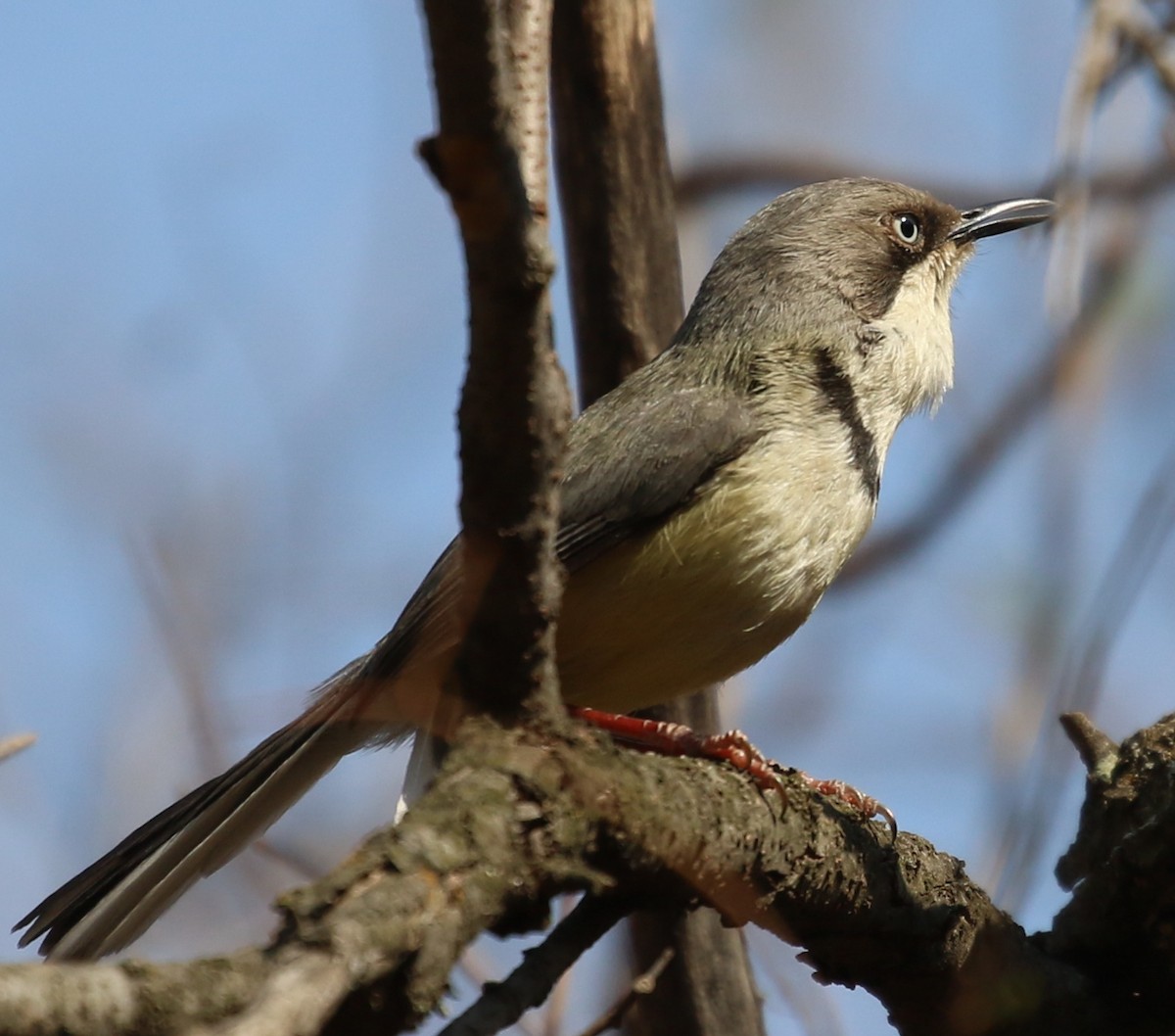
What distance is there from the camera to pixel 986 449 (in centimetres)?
665

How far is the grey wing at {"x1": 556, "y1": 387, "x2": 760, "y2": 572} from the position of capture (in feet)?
14.3

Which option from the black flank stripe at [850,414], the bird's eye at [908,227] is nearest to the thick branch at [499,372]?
the black flank stripe at [850,414]

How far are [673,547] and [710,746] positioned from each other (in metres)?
0.68

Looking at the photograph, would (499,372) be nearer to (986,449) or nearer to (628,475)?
(628,475)

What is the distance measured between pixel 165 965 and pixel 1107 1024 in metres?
2.67

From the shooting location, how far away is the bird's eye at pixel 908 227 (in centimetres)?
584

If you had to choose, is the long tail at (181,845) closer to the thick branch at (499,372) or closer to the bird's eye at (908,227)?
the thick branch at (499,372)

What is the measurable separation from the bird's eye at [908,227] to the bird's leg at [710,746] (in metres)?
2.40

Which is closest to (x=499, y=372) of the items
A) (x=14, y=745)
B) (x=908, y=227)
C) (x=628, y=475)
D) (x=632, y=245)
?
(x=14, y=745)

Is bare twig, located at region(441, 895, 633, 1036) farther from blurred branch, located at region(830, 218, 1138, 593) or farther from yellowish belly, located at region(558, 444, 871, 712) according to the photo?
blurred branch, located at region(830, 218, 1138, 593)

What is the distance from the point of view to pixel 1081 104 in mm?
4859

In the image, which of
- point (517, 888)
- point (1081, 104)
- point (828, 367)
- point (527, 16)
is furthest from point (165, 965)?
point (1081, 104)

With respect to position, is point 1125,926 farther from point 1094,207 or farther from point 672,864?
point 1094,207

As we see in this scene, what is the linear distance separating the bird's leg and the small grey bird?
0.24 meters
